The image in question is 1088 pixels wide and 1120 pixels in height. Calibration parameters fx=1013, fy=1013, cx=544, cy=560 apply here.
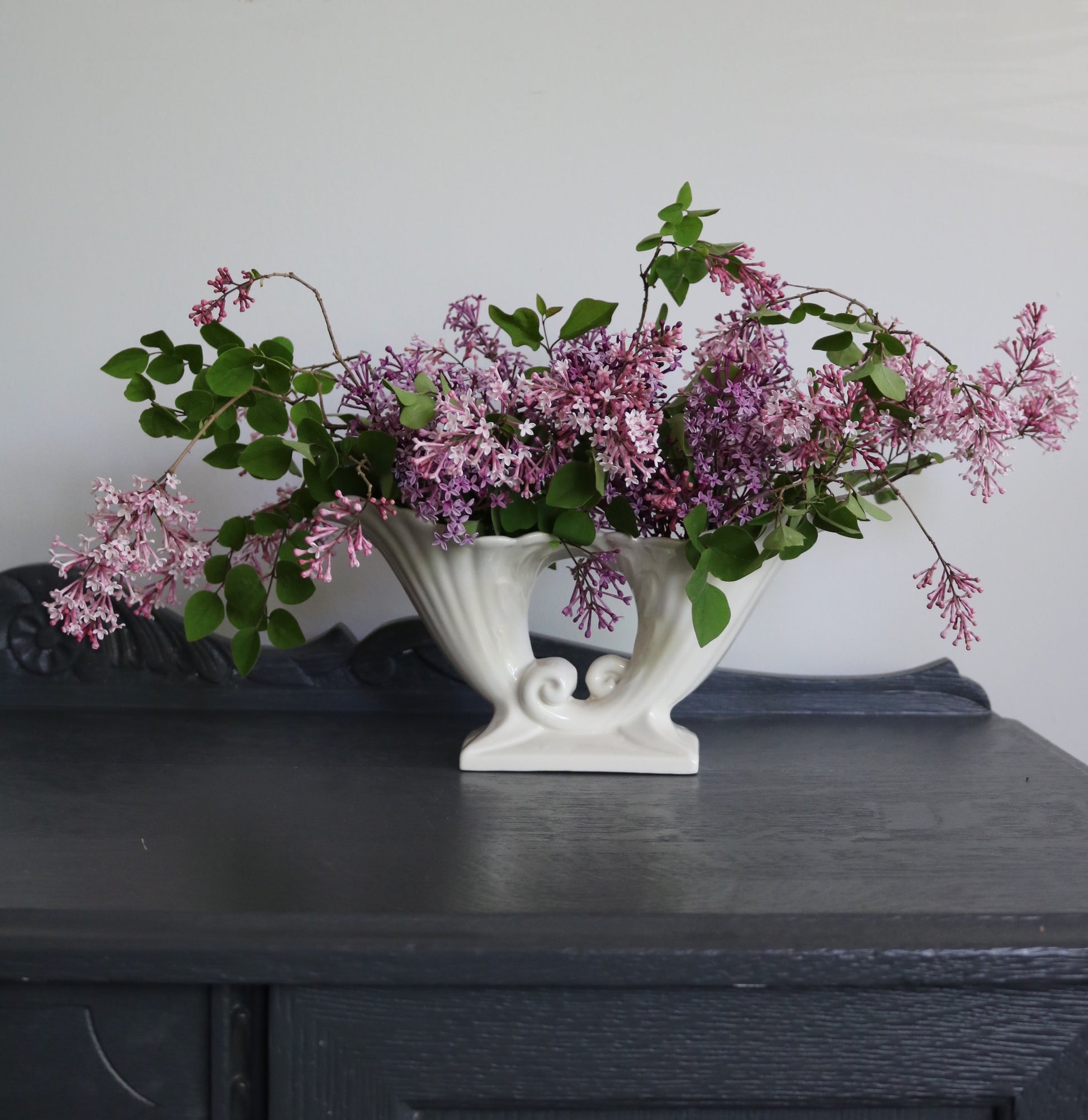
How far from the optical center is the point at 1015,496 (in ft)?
3.46

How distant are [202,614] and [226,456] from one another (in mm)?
120

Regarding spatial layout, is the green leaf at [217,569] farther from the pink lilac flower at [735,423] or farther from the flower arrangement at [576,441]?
the pink lilac flower at [735,423]

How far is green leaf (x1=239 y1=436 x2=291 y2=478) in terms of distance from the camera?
2.28 feet

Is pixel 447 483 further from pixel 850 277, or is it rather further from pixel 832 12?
pixel 832 12

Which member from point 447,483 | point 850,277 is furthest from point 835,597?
point 447,483

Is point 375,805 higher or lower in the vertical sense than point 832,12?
lower

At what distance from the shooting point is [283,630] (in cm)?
76

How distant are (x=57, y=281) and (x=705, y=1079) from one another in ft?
3.16

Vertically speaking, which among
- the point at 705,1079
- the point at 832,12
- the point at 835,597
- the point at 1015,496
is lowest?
the point at 705,1079

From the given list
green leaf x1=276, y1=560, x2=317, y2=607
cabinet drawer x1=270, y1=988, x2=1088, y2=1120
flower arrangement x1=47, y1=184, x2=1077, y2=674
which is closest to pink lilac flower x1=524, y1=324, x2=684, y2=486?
flower arrangement x1=47, y1=184, x2=1077, y2=674

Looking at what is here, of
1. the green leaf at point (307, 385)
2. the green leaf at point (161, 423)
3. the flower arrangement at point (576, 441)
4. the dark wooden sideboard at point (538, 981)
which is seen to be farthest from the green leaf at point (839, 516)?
the green leaf at point (161, 423)

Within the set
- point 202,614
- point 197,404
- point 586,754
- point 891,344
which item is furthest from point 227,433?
point 891,344

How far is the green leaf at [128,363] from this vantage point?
2.35 feet

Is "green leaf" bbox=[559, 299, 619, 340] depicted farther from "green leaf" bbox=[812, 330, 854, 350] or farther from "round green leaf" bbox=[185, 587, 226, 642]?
"round green leaf" bbox=[185, 587, 226, 642]
